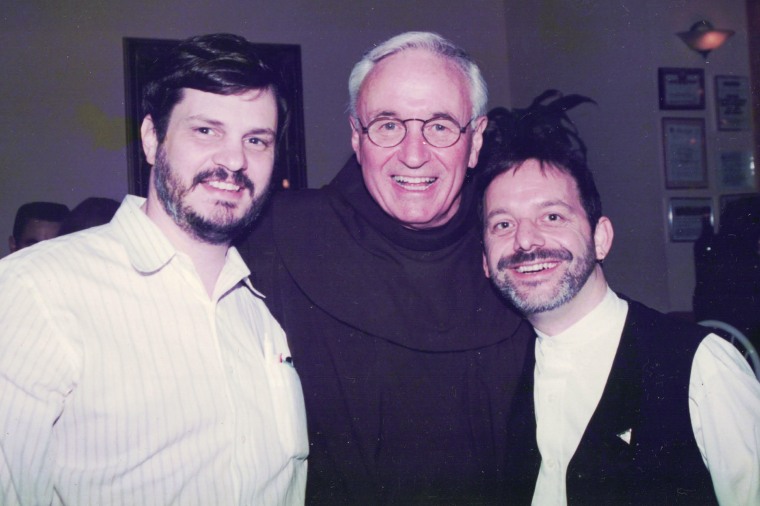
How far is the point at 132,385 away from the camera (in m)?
1.55

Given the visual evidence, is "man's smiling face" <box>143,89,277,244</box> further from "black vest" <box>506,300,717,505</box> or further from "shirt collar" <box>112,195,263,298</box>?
"black vest" <box>506,300,717,505</box>

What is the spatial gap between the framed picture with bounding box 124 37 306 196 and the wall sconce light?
3733 millimetres

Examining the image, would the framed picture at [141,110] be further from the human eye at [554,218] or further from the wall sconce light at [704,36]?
the human eye at [554,218]

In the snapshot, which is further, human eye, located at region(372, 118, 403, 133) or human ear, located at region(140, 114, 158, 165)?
human eye, located at region(372, 118, 403, 133)

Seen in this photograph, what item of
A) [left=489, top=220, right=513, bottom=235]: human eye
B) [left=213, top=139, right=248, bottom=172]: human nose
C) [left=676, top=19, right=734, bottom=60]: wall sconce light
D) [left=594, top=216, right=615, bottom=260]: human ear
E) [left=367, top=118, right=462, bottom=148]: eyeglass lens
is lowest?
[left=594, top=216, right=615, bottom=260]: human ear

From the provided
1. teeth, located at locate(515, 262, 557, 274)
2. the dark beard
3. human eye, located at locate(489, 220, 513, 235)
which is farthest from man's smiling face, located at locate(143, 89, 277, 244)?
teeth, located at locate(515, 262, 557, 274)

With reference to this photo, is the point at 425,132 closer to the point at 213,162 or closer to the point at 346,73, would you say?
the point at 213,162

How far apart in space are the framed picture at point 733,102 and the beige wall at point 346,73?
9cm

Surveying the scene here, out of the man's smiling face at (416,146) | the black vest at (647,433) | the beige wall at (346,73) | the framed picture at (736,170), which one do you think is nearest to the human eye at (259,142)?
the man's smiling face at (416,146)

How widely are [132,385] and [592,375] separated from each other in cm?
139

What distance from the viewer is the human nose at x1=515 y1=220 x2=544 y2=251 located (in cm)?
195

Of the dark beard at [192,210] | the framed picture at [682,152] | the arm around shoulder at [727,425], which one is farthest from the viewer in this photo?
the framed picture at [682,152]

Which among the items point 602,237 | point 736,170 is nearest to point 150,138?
point 602,237

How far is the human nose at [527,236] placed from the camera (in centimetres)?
195
